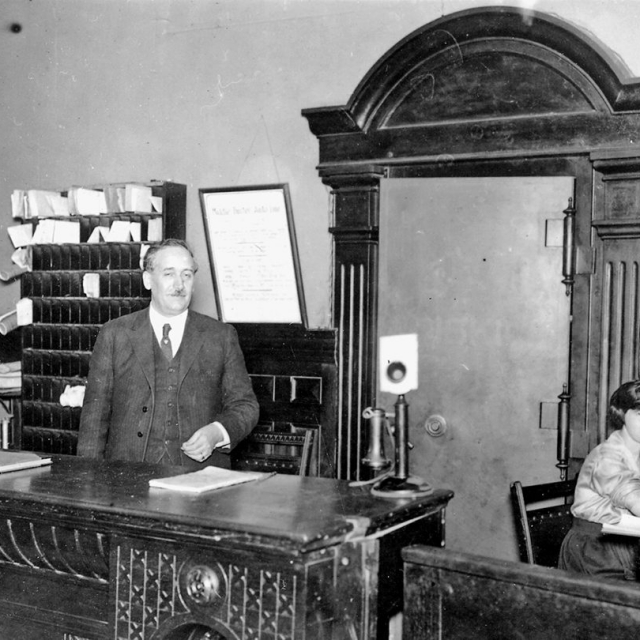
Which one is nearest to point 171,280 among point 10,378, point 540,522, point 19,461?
point 19,461

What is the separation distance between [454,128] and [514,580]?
2673mm

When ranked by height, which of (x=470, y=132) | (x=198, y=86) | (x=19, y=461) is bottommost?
(x=19, y=461)

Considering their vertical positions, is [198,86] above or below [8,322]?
above

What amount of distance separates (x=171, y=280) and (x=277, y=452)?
4.98 feet

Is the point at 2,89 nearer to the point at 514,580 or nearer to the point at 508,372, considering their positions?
the point at 508,372

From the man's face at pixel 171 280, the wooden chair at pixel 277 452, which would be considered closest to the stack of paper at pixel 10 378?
the wooden chair at pixel 277 452

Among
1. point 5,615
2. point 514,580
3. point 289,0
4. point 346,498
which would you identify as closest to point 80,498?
point 5,615

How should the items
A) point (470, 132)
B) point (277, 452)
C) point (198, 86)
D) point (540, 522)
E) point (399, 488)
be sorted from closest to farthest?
1. point (399, 488)
2. point (540, 522)
3. point (470, 132)
4. point (277, 452)
5. point (198, 86)

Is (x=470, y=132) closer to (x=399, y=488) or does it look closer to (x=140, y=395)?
(x=140, y=395)

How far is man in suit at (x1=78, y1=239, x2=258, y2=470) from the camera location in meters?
3.63

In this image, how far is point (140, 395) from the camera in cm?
364

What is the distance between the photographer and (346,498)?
2.64 metres

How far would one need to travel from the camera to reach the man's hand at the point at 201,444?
3.38m

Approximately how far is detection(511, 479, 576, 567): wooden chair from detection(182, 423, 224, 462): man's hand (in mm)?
1144
